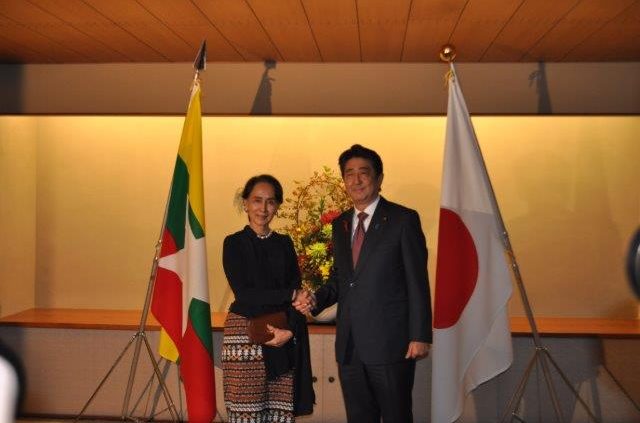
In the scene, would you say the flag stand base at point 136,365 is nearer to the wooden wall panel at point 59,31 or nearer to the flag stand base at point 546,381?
the wooden wall panel at point 59,31

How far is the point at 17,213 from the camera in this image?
5688 millimetres

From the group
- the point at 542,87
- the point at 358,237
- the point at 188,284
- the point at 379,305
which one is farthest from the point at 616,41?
the point at 188,284

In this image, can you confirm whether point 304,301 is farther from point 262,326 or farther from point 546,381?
point 546,381

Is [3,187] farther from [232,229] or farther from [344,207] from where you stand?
[344,207]

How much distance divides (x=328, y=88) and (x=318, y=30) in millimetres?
773

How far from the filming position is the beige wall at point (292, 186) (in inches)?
217

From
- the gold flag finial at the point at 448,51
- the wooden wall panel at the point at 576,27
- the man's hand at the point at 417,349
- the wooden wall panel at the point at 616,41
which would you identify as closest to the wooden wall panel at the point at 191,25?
the gold flag finial at the point at 448,51

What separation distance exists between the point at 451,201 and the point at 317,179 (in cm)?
184

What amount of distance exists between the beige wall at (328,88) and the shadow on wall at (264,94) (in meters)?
0.02

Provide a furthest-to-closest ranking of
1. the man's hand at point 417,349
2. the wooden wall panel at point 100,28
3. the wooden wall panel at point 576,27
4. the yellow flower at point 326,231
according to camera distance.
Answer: the yellow flower at point 326,231
the wooden wall panel at point 100,28
the wooden wall panel at point 576,27
the man's hand at point 417,349

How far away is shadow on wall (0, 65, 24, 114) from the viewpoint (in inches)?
206

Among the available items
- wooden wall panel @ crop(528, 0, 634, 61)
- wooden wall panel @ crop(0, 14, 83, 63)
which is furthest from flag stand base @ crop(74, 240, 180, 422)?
wooden wall panel @ crop(528, 0, 634, 61)

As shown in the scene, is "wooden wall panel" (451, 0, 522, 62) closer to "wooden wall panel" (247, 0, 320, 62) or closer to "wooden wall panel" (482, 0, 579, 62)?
"wooden wall panel" (482, 0, 579, 62)

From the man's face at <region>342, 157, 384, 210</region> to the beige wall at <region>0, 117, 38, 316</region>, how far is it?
3.07 m
